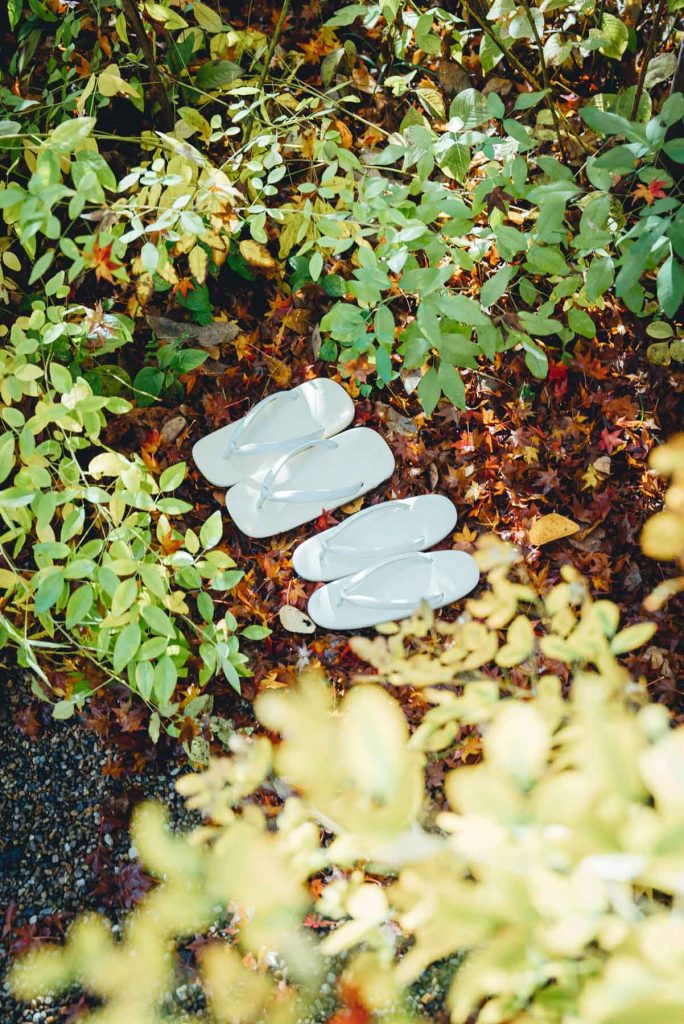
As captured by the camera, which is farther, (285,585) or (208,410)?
(208,410)

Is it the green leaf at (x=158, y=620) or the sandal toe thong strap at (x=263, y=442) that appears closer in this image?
the green leaf at (x=158, y=620)

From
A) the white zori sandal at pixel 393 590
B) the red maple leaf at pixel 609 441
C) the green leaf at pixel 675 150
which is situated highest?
the green leaf at pixel 675 150

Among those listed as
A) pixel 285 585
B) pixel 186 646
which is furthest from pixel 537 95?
pixel 186 646

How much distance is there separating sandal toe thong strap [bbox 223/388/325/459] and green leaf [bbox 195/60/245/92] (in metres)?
0.69

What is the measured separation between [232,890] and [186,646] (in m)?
0.78

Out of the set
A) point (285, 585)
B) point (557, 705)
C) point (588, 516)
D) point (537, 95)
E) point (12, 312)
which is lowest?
point (285, 585)

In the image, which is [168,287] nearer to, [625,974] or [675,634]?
[675,634]

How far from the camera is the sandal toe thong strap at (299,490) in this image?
156cm

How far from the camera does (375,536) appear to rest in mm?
1579

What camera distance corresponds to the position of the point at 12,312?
166cm

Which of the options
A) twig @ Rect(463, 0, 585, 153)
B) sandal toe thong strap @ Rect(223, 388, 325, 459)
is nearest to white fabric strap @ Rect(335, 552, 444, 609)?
sandal toe thong strap @ Rect(223, 388, 325, 459)

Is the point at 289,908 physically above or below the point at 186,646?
above

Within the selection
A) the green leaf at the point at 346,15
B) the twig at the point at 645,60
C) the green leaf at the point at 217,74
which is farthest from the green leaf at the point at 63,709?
the twig at the point at 645,60

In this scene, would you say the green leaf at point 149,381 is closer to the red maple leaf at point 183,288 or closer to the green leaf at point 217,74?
the red maple leaf at point 183,288
